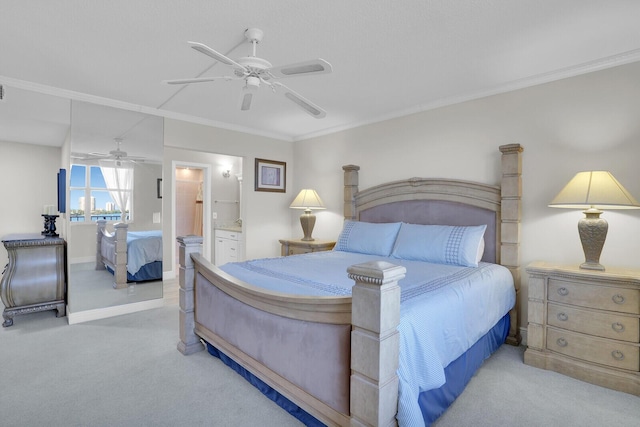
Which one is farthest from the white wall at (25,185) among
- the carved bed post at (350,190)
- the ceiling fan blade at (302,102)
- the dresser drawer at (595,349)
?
the dresser drawer at (595,349)

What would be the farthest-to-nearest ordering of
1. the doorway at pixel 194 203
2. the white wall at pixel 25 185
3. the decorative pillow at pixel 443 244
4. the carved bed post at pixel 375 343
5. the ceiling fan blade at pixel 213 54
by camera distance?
the doorway at pixel 194 203, the white wall at pixel 25 185, the decorative pillow at pixel 443 244, the ceiling fan blade at pixel 213 54, the carved bed post at pixel 375 343

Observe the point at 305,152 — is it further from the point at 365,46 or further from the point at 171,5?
the point at 171,5

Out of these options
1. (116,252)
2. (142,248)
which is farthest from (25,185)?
(142,248)

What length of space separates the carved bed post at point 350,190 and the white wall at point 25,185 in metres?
4.06

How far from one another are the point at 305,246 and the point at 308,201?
646mm

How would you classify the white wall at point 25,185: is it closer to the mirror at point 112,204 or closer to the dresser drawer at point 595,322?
the mirror at point 112,204

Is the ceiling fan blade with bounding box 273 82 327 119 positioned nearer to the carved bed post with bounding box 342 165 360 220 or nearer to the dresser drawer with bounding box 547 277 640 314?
the carved bed post with bounding box 342 165 360 220

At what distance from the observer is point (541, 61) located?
2.55 metres

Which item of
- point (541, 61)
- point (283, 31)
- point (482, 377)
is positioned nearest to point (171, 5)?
point (283, 31)

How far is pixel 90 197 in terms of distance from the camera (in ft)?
11.6

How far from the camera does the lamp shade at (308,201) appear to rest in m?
4.43

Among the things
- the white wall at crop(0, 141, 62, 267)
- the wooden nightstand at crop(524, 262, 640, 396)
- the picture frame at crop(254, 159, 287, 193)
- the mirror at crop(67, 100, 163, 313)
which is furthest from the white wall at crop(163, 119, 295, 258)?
the wooden nightstand at crop(524, 262, 640, 396)

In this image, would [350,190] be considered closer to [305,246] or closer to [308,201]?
[308,201]

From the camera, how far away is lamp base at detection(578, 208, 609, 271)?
7.59 ft
